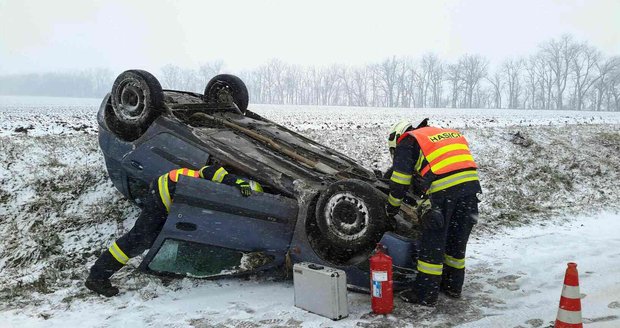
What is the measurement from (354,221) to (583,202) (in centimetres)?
513

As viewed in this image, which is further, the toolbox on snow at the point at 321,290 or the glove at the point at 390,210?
the glove at the point at 390,210

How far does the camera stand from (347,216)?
3631 mm

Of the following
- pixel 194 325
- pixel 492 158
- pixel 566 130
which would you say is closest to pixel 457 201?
pixel 194 325

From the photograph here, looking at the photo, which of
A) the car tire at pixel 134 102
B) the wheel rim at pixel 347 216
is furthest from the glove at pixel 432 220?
the car tire at pixel 134 102

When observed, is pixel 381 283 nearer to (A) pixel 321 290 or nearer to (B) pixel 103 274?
(A) pixel 321 290

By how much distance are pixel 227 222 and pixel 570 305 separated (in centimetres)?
244

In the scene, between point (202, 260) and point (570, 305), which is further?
point (202, 260)

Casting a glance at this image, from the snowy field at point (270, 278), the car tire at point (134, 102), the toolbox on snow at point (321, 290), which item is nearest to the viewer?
the toolbox on snow at point (321, 290)

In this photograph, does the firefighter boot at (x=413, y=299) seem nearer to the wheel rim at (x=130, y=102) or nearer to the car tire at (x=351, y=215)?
the car tire at (x=351, y=215)

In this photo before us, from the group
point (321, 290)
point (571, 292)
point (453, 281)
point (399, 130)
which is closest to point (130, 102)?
point (399, 130)

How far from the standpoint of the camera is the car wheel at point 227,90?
6.00 metres

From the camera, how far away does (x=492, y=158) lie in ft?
28.2

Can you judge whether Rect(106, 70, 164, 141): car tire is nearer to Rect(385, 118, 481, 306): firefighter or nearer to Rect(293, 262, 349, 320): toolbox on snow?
Rect(293, 262, 349, 320): toolbox on snow

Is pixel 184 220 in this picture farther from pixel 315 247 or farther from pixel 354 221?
pixel 354 221
